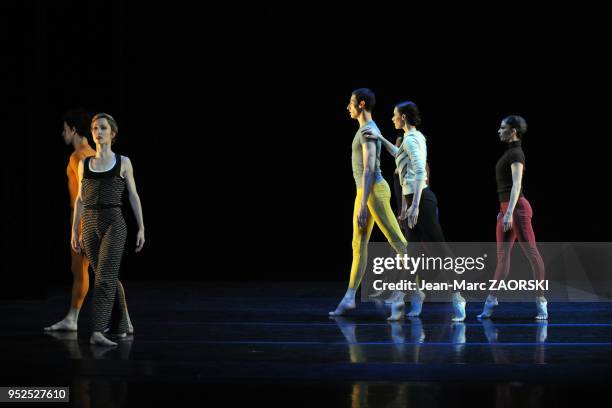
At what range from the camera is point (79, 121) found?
19.0 ft

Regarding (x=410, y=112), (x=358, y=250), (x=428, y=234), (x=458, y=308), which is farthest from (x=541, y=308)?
(x=410, y=112)

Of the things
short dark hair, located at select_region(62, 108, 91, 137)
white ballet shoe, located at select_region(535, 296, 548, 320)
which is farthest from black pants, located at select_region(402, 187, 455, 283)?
short dark hair, located at select_region(62, 108, 91, 137)

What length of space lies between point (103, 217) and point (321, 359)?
1575mm

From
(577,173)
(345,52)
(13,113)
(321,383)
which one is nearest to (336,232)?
(345,52)

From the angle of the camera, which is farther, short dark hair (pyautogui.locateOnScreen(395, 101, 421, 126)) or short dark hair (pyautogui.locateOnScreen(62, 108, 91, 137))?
short dark hair (pyautogui.locateOnScreen(395, 101, 421, 126))

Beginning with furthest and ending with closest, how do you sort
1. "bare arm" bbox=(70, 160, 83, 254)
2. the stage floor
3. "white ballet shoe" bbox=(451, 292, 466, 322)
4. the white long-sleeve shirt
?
"white ballet shoe" bbox=(451, 292, 466, 322) → the white long-sleeve shirt → "bare arm" bbox=(70, 160, 83, 254) → the stage floor

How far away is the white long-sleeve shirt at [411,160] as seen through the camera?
6.20 metres

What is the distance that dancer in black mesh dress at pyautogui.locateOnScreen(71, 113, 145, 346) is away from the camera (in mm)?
5141

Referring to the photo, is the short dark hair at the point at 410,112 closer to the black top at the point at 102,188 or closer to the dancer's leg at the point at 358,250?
the dancer's leg at the point at 358,250

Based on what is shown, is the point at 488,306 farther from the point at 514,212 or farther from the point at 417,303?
the point at 514,212

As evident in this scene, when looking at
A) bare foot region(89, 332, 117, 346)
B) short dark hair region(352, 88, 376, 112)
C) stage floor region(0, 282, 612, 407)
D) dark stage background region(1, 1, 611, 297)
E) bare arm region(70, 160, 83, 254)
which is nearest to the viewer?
stage floor region(0, 282, 612, 407)

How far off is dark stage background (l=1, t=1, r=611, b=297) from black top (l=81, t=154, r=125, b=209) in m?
5.09

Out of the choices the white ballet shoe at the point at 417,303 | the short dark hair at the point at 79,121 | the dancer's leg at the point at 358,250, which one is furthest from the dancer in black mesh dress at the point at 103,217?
the white ballet shoe at the point at 417,303

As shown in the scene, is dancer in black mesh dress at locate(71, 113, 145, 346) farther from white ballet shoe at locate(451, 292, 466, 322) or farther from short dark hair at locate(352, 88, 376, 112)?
white ballet shoe at locate(451, 292, 466, 322)
